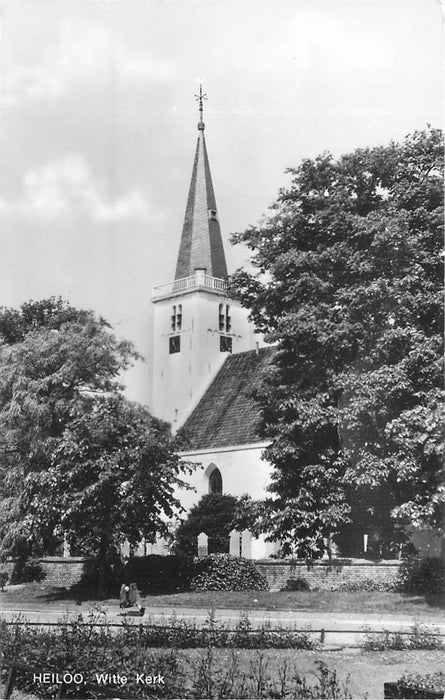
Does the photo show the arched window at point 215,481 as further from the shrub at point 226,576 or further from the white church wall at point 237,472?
the shrub at point 226,576

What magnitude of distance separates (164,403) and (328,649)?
3239 centimetres

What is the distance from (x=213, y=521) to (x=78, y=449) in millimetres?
12911

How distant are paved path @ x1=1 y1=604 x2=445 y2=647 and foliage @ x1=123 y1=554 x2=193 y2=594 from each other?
3.49 metres

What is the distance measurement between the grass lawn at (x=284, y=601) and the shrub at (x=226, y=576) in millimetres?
623

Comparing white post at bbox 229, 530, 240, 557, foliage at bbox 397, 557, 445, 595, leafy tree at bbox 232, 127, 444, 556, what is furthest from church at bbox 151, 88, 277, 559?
foliage at bbox 397, 557, 445, 595

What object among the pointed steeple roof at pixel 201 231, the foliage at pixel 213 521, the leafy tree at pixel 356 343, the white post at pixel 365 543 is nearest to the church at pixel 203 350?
the pointed steeple roof at pixel 201 231

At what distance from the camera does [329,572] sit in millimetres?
21391

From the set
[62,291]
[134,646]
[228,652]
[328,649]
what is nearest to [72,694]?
[134,646]

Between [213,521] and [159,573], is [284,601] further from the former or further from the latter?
[213,521]

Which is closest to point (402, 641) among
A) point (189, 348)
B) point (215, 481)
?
point (215, 481)

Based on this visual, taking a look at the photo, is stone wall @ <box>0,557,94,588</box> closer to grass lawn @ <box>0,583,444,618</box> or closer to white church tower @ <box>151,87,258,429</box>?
grass lawn @ <box>0,583,444,618</box>

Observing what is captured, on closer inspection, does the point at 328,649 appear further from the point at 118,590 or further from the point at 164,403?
the point at 164,403

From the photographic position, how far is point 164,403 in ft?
144

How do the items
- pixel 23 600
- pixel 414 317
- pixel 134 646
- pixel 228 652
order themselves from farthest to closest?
pixel 23 600 < pixel 414 317 < pixel 228 652 < pixel 134 646
